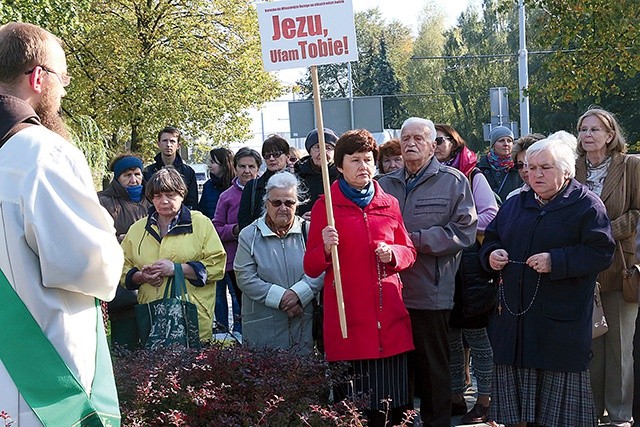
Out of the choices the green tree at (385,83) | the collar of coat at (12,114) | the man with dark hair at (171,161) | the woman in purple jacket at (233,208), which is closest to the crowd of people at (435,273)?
the woman in purple jacket at (233,208)

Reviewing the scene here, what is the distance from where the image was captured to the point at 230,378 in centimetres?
466

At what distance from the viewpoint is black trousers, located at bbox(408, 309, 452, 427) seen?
5.52m

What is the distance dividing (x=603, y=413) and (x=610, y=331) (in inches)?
23.9

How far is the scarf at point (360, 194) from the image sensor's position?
17.4ft

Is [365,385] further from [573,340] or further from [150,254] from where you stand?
[150,254]

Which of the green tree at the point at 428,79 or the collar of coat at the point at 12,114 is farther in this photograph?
the green tree at the point at 428,79

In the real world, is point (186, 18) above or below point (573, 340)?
above

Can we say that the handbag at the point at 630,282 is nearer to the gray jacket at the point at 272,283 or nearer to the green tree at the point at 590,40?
the gray jacket at the point at 272,283

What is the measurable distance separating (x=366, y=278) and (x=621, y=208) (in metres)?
1.84

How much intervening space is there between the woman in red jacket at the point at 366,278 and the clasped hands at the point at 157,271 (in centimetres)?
103

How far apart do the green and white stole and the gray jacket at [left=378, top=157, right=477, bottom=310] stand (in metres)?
3.06

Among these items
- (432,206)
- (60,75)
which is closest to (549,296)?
(432,206)

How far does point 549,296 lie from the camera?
198 inches

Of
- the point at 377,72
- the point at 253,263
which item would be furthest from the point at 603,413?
the point at 377,72
